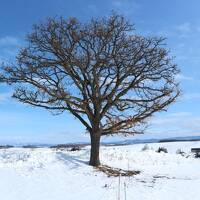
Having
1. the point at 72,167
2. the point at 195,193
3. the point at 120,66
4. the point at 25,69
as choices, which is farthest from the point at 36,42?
the point at 195,193

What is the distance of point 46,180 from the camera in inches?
703

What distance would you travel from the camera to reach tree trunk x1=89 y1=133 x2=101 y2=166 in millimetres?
23862

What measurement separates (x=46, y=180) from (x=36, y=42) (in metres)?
9.97

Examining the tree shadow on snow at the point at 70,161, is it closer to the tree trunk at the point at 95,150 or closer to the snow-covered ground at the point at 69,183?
the snow-covered ground at the point at 69,183

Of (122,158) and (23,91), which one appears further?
(122,158)

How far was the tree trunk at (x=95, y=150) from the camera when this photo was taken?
23862mm

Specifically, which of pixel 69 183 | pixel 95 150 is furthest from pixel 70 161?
pixel 69 183

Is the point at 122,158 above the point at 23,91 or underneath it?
underneath

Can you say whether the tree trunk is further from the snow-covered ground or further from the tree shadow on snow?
the snow-covered ground

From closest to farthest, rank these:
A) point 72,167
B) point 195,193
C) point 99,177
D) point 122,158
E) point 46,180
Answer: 1. point 195,193
2. point 46,180
3. point 99,177
4. point 72,167
5. point 122,158

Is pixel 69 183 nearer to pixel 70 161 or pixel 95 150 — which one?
pixel 70 161

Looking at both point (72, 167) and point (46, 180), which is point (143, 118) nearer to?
point (72, 167)

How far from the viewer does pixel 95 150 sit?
79.4 feet

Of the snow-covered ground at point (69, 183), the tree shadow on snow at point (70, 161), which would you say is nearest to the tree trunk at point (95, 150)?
the tree shadow on snow at point (70, 161)
